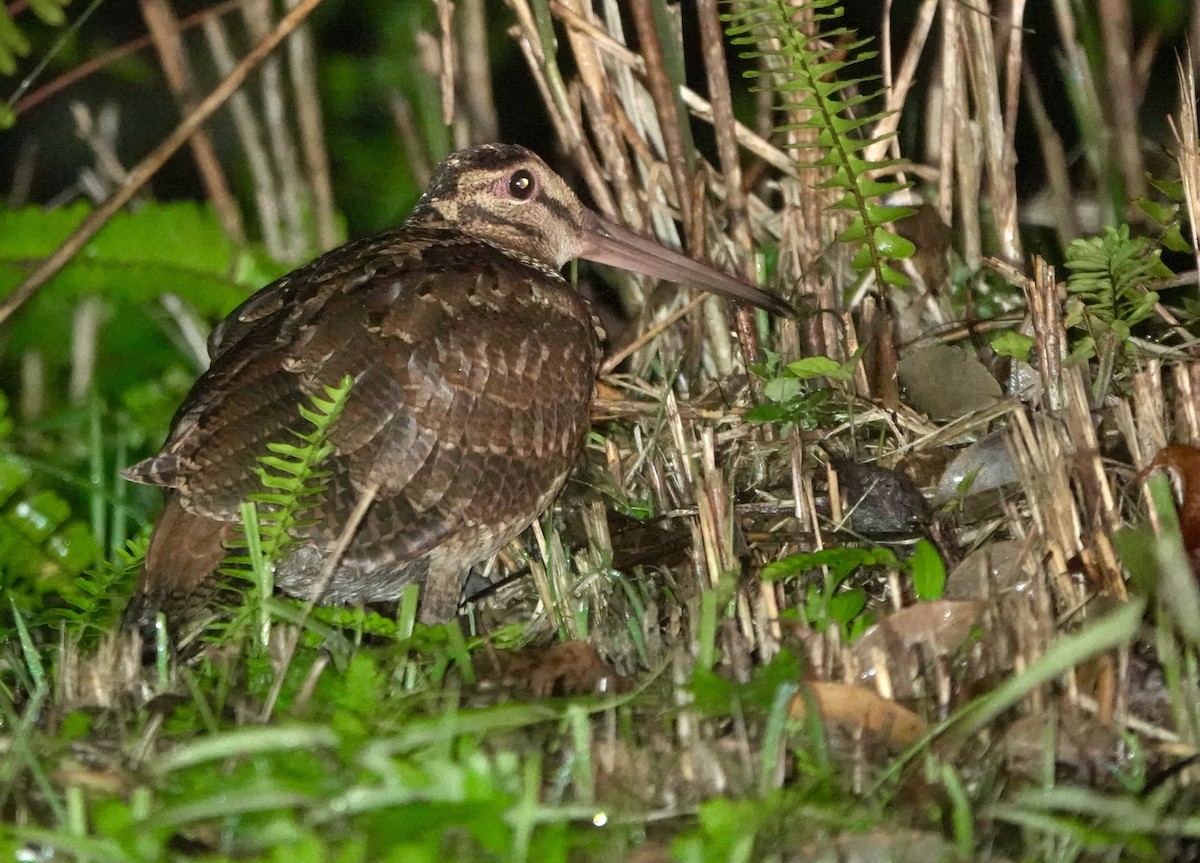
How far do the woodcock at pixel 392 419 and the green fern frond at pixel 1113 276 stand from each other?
124cm

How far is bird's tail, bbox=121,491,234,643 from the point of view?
3.39 meters

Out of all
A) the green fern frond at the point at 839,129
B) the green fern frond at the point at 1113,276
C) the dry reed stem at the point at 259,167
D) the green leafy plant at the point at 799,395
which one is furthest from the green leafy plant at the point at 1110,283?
the dry reed stem at the point at 259,167

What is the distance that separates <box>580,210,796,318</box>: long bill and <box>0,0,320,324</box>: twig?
1056 millimetres

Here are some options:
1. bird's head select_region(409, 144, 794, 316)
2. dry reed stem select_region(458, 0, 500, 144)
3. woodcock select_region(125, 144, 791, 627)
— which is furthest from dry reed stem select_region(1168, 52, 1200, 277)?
dry reed stem select_region(458, 0, 500, 144)

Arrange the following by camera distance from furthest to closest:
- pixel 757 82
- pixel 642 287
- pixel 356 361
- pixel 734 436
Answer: pixel 757 82
pixel 642 287
pixel 734 436
pixel 356 361

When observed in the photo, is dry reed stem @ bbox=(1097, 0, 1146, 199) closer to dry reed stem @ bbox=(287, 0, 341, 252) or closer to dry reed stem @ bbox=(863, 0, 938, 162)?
dry reed stem @ bbox=(863, 0, 938, 162)

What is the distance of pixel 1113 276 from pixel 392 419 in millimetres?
1760

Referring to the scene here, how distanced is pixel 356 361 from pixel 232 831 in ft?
4.42

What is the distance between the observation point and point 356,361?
346cm

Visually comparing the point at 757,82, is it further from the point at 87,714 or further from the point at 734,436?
the point at 87,714

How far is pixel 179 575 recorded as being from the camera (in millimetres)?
3398

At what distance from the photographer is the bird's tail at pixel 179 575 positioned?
11.1 feet

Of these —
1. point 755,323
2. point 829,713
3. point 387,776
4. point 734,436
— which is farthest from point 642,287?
point 387,776

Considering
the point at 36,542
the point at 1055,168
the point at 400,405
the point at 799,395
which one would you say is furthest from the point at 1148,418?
the point at 36,542
